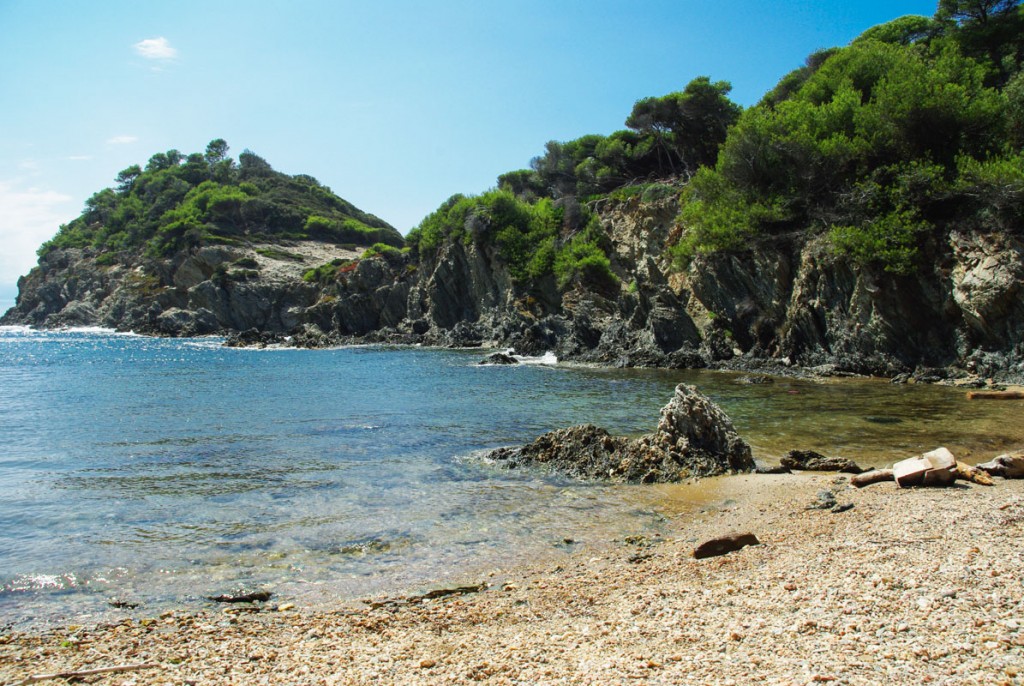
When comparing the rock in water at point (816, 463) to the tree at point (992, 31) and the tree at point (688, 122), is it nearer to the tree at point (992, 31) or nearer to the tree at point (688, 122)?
the tree at point (992, 31)

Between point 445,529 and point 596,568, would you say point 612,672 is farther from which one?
point 445,529

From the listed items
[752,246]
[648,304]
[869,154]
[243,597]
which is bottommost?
[243,597]

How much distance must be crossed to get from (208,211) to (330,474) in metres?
111

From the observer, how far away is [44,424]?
23.8 m

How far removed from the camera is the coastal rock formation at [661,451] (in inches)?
581

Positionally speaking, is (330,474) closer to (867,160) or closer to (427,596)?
(427,596)

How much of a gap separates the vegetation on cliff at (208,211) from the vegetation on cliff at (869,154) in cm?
6903

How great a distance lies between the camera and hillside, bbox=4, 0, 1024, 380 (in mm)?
30078

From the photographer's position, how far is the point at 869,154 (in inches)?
1362

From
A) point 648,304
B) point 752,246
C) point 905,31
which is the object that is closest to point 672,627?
point 752,246

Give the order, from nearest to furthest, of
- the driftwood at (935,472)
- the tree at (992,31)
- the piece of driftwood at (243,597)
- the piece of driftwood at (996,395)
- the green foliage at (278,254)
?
the piece of driftwood at (243,597) → the driftwood at (935,472) → the piece of driftwood at (996,395) → the tree at (992,31) → the green foliage at (278,254)

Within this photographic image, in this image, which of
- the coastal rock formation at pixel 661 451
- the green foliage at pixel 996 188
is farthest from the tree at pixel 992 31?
the coastal rock formation at pixel 661 451

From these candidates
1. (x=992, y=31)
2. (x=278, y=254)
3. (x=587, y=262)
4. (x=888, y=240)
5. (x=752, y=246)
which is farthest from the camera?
(x=278, y=254)

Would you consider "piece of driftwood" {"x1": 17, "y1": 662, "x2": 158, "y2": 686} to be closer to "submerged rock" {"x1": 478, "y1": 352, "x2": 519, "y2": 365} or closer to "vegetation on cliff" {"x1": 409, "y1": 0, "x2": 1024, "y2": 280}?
"vegetation on cliff" {"x1": 409, "y1": 0, "x2": 1024, "y2": 280}
